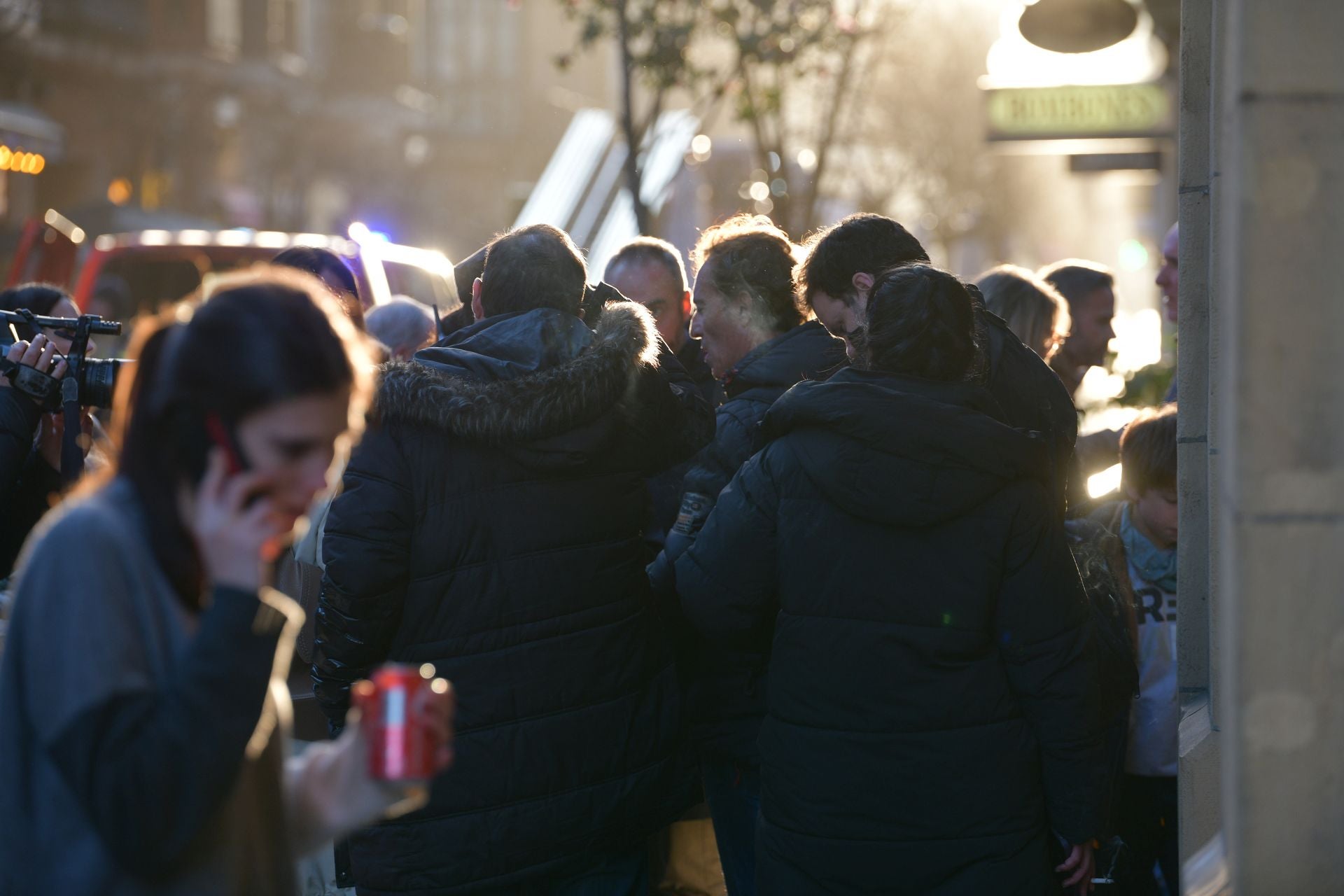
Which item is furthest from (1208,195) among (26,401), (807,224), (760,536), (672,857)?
(807,224)

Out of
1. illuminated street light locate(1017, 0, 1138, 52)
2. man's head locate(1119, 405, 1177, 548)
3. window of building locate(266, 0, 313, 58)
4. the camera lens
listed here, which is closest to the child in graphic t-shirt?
man's head locate(1119, 405, 1177, 548)

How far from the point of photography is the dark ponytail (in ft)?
10.6

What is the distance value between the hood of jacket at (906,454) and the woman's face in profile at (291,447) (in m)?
1.45

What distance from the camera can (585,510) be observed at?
3.67 metres

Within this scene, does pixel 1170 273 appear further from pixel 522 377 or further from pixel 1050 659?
pixel 522 377

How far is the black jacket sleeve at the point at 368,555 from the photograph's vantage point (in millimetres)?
3455

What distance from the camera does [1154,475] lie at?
4.40 metres

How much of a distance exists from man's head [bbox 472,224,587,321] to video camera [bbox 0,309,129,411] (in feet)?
3.78

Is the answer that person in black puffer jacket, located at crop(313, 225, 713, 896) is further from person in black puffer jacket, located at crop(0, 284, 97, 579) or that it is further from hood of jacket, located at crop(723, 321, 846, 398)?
person in black puffer jacket, located at crop(0, 284, 97, 579)

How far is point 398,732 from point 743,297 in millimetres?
2527

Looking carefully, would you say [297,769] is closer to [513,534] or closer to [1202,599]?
[513,534]

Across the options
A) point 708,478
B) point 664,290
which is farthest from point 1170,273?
point 708,478

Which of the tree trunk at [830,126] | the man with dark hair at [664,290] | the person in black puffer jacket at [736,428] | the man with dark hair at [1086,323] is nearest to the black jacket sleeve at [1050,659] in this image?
the person in black puffer jacket at [736,428]

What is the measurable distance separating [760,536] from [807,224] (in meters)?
11.0
